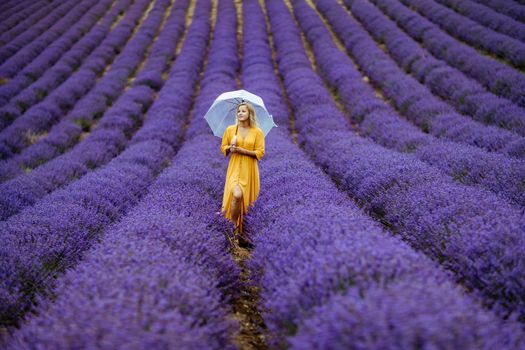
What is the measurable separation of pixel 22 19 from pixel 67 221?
18.8 meters

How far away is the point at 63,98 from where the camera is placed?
10.0 m

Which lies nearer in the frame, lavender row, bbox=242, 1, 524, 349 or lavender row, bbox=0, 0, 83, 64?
lavender row, bbox=242, 1, 524, 349

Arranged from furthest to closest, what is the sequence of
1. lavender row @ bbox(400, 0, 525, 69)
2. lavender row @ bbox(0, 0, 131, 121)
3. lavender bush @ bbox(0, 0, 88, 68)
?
lavender bush @ bbox(0, 0, 88, 68), lavender row @ bbox(0, 0, 131, 121), lavender row @ bbox(400, 0, 525, 69)

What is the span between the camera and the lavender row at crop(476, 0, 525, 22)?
1078 cm

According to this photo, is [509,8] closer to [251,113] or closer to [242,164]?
[251,113]

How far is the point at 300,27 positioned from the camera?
16328 mm

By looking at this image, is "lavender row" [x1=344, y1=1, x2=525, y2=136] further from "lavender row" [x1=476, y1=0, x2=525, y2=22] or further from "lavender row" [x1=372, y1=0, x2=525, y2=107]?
"lavender row" [x1=476, y1=0, x2=525, y2=22]

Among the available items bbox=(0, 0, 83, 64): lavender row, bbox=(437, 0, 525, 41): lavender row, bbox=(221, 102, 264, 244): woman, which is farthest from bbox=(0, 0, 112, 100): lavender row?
bbox=(437, 0, 525, 41): lavender row

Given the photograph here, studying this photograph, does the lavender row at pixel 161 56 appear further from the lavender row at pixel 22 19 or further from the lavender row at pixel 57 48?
the lavender row at pixel 22 19

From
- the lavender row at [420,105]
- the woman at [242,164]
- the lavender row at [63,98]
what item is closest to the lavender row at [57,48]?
the lavender row at [63,98]

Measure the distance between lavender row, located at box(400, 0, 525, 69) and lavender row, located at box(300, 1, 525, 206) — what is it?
8.28ft

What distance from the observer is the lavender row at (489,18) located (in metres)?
9.95

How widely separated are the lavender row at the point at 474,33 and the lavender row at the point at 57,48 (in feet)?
40.1

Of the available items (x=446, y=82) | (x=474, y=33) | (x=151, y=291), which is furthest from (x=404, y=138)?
(x=474, y=33)
